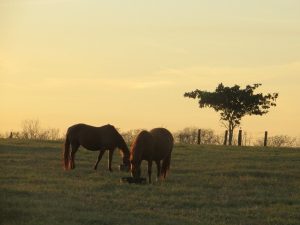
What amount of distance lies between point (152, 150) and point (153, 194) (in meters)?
3.69

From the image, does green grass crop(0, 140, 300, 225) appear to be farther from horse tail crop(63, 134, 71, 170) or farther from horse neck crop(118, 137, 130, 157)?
horse neck crop(118, 137, 130, 157)

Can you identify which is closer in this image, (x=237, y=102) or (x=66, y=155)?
(x=66, y=155)

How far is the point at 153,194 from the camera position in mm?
16250

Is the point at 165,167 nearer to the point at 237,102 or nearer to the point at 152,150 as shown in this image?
the point at 152,150

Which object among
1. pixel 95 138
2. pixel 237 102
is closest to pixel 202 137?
pixel 237 102

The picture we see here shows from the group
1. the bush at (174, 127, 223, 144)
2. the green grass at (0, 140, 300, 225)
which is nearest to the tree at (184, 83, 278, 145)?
the bush at (174, 127, 223, 144)

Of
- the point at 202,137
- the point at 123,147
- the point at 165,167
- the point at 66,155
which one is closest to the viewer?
the point at 165,167

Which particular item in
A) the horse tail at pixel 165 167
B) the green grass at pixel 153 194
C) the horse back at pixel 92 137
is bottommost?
the green grass at pixel 153 194

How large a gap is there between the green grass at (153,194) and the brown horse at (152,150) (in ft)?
1.97

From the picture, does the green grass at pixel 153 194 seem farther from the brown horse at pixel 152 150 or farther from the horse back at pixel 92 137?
the horse back at pixel 92 137

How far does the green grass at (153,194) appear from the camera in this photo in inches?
510

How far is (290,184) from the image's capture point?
1950 cm

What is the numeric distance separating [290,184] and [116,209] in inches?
304

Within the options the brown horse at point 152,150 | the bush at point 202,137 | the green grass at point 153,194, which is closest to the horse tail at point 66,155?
the green grass at point 153,194
